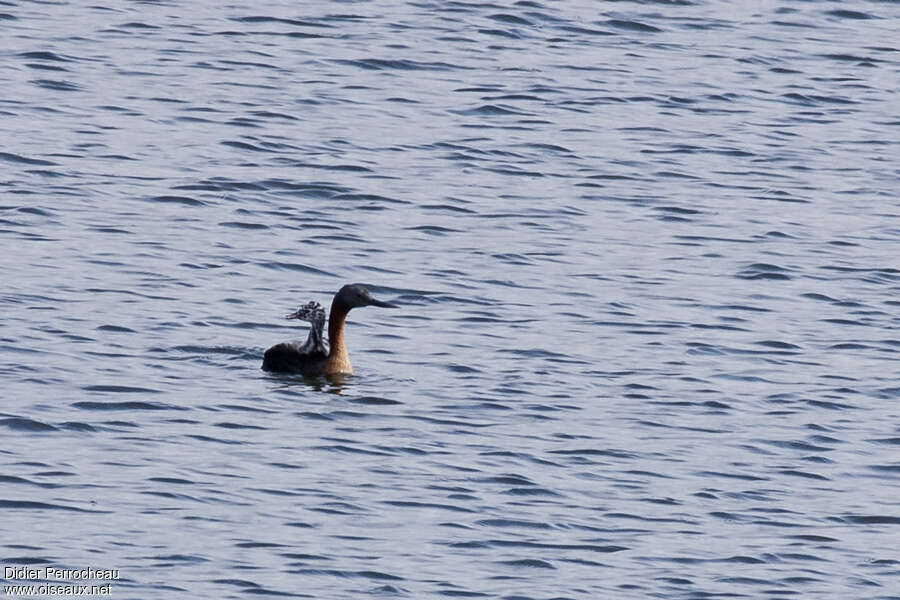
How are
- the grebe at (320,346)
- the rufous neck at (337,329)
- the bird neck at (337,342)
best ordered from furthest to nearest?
1. the rufous neck at (337,329)
2. the bird neck at (337,342)
3. the grebe at (320,346)

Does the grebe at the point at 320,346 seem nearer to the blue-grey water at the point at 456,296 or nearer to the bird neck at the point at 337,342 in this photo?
the bird neck at the point at 337,342

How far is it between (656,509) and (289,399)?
3.70m

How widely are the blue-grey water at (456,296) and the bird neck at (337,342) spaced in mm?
174

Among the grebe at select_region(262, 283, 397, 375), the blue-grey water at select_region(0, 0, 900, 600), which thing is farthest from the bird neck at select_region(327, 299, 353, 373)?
the blue-grey water at select_region(0, 0, 900, 600)

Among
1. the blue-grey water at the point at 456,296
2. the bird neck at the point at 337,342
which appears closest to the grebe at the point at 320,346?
the bird neck at the point at 337,342

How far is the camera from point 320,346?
17938 mm

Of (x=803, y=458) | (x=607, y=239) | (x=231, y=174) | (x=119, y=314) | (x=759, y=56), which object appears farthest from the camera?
(x=759, y=56)

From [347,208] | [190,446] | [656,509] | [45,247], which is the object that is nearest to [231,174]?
[347,208]

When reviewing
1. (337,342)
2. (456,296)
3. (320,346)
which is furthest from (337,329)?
(456,296)

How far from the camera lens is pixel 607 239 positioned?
22.1 meters

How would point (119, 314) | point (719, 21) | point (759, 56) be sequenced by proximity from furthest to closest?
point (719, 21), point (759, 56), point (119, 314)

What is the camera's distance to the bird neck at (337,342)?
1780 centimetres

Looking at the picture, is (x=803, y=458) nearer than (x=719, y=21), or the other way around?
(x=803, y=458)

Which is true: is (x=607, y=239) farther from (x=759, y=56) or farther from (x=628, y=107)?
(x=759, y=56)
